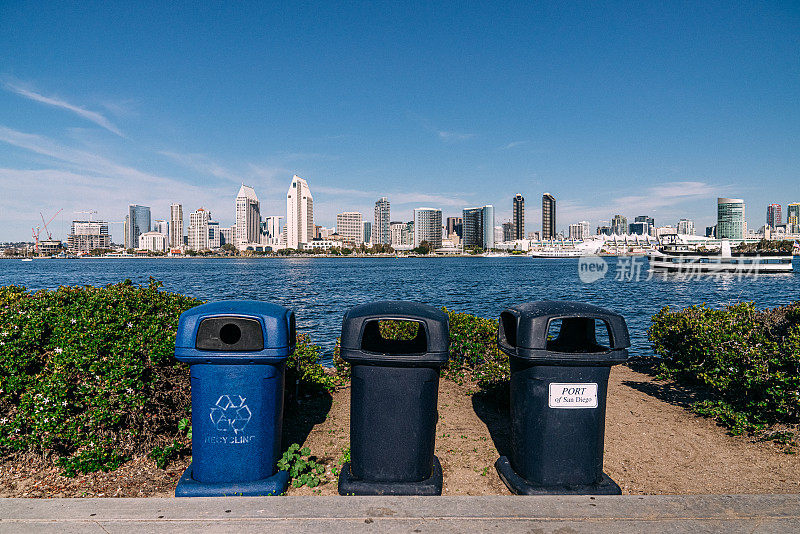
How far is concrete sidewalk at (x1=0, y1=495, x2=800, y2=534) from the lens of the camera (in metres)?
2.80

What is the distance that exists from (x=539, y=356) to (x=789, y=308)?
18.2ft

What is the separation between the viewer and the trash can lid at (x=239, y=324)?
331 centimetres

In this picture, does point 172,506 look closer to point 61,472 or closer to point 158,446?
point 158,446

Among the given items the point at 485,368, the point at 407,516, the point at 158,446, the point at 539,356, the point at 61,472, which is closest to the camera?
the point at 407,516

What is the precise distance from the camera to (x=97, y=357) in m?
3.90

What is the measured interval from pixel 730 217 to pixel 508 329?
230 meters

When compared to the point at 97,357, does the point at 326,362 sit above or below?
below

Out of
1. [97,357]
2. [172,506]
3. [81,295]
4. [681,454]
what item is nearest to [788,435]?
[681,454]

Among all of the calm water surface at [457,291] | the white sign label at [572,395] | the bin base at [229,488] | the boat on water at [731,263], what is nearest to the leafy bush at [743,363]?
the white sign label at [572,395]

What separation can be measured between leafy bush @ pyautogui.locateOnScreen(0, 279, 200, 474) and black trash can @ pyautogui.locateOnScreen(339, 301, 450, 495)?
1.89m

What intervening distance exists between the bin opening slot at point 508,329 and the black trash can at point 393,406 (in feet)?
2.12

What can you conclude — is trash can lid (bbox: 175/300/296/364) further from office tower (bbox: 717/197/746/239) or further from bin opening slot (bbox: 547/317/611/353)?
office tower (bbox: 717/197/746/239)

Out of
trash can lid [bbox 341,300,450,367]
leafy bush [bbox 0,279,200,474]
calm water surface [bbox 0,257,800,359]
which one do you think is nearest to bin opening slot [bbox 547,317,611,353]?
Answer: trash can lid [bbox 341,300,450,367]

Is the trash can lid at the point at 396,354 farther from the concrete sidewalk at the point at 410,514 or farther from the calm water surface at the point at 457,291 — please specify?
the calm water surface at the point at 457,291
